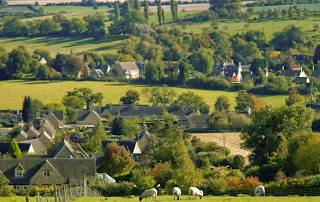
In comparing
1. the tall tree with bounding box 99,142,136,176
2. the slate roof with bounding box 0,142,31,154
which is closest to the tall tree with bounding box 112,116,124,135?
the slate roof with bounding box 0,142,31,154

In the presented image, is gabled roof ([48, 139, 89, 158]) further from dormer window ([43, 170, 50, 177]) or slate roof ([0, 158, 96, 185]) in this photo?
dormer window ([43, 170, 50, 177])

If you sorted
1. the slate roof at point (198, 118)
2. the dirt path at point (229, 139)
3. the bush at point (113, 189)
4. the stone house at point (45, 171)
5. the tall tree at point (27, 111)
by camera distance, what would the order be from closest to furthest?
the bush at point (113, 189)
the stone house at point (45, 171)
the dirt path at point (229, 139)
the slate roof at point (198, 118)
the tall tree at point (27, 111)

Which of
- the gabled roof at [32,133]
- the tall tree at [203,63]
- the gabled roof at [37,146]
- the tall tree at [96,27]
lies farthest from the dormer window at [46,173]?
the tall tree at [96,27]

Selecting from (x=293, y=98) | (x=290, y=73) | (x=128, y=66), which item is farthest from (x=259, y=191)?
(x=128, y=66)

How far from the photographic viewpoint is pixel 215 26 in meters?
158

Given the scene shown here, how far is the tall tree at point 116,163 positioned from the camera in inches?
2105

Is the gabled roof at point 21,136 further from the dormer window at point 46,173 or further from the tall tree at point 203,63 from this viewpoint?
the tall tree at point 203,63

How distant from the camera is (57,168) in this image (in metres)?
45.9

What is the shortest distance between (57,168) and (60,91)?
62.7m

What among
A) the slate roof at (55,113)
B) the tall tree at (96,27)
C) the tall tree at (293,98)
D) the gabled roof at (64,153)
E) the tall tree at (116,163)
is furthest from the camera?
the tall tree at (96,27)

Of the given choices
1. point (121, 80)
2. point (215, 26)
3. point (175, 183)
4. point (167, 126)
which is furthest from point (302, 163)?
point (215, 26)

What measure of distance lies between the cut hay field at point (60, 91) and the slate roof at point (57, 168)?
53.0 meters

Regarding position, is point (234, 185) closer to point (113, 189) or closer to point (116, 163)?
point (113, 189)

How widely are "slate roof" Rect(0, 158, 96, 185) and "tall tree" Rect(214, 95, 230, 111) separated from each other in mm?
50267
